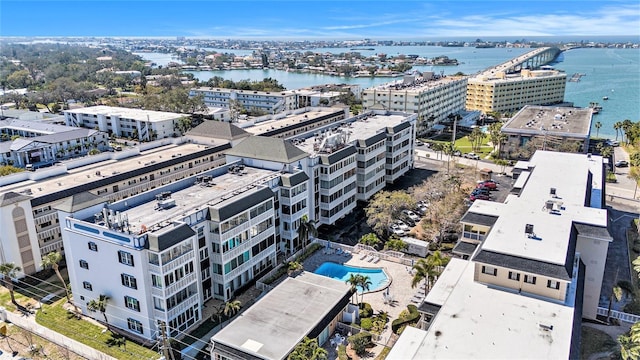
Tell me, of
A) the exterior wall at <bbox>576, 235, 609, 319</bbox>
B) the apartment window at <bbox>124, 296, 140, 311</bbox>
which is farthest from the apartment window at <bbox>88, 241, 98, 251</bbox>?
the exterior wall at <bbox>576, 235, 609, 319</bbox>

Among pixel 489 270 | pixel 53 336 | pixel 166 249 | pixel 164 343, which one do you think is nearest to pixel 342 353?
pixel 164 343

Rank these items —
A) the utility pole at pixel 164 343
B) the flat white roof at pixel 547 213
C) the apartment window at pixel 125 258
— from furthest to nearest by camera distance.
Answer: the flat white roof at pixel 547 213 < the apartment window at pixel 125 258 < the utility pole at pixel 164 343

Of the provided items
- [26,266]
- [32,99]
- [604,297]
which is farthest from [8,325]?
[32,99]

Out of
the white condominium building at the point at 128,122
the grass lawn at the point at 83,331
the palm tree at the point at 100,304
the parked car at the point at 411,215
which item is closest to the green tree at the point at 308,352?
the grass lawn at the point at 83,331

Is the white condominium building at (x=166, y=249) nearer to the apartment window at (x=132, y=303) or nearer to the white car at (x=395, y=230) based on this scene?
the apartment window at (x=132, y=303)

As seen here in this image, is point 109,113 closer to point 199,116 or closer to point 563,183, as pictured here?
point 199,116

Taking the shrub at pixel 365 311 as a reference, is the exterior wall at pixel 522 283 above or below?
above

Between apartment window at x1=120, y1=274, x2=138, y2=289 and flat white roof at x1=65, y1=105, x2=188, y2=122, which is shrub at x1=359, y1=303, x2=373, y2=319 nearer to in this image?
apartment window at x1=120, y1=274, x2=138, y2=289

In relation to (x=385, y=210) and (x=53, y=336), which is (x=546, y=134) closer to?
(x=385, y=210)
